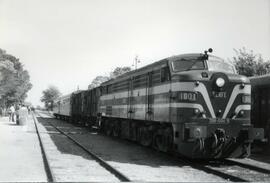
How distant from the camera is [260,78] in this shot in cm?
1458

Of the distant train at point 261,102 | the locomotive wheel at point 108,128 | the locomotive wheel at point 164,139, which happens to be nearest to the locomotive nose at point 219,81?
the locomotive wheel at point 164,139

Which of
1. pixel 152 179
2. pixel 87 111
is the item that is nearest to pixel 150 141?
pixel 152 179

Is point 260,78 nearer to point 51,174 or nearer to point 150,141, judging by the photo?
point 150,141

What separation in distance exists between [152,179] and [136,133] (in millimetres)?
7582

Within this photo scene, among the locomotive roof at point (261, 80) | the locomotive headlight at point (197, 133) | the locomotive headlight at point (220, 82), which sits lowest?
the locomotive headlight at point (197, 133)

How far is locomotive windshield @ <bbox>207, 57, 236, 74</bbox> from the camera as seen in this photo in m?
12.5

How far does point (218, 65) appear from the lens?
12672mm

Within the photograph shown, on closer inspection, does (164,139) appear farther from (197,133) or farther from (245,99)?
(245,99)

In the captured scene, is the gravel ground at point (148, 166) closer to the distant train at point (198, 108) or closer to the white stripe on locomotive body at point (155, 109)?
the distant train at point (198, 108)

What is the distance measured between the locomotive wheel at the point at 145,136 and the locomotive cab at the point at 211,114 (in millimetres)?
2899

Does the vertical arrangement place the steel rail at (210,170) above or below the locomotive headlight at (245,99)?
below

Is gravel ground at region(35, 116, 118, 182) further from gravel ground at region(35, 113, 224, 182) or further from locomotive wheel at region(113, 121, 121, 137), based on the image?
locomotive wheel at region(113, 121, 121, 137)

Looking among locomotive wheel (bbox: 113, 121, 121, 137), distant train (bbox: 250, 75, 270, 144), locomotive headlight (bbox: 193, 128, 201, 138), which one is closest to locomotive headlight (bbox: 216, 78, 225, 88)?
locomotive headlight (bbox: 193, 128, 201, 138)

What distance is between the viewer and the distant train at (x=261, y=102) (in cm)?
1407
